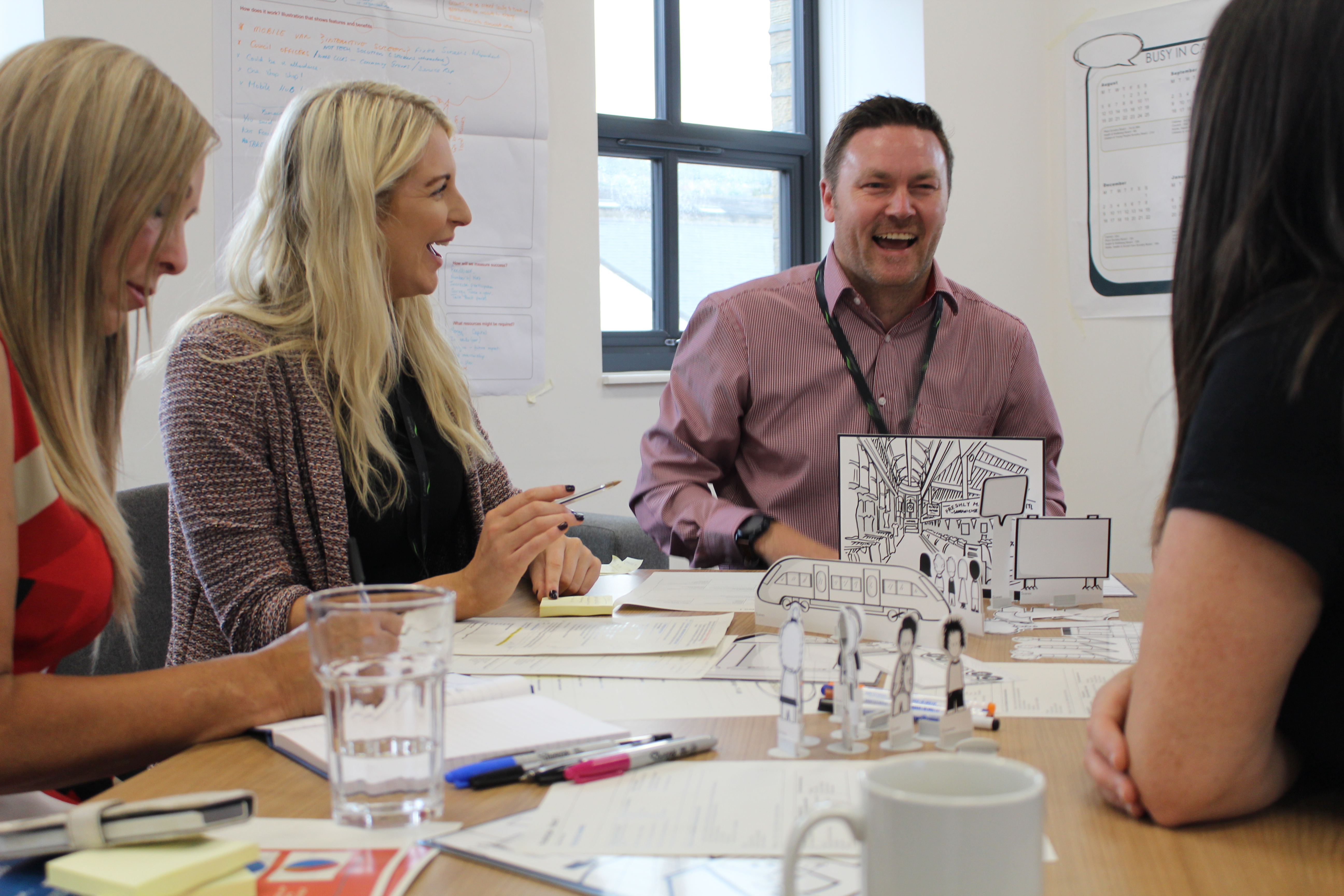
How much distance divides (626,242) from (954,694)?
9.16 ft

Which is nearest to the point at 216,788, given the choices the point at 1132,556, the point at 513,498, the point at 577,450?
the point at 513,498

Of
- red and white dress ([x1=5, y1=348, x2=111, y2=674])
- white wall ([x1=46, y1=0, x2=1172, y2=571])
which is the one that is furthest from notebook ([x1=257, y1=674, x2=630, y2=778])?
white wall ([x1=46, y1=0, x2=1172, y2=571])

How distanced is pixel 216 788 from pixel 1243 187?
2.82 ft

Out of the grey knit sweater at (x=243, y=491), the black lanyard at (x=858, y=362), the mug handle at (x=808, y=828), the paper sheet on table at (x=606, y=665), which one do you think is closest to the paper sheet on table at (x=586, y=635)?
the paper sheet on table at (x=606, y=665)

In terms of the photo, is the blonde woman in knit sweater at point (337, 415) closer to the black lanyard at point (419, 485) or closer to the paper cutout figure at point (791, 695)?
the black lanyard at point (419, 485)

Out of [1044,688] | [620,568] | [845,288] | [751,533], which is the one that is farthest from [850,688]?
[845,288]

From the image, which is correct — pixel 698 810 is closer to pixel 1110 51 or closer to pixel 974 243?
pixel 974 243

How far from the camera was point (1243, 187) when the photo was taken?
0.73m

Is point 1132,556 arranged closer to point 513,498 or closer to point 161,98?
point 513,498

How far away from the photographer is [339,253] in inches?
65.1

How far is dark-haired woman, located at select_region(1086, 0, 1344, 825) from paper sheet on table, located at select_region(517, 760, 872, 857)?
203mm

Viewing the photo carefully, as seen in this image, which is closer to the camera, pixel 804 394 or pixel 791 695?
pixel 791 695

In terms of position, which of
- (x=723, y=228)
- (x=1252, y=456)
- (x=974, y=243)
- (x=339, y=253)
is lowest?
(x=1252, y=456)

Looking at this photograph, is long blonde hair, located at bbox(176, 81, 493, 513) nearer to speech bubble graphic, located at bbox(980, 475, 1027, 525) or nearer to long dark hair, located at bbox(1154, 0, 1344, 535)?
speech bubble graphic, located at bbox(980, 475, 1027, 525)
